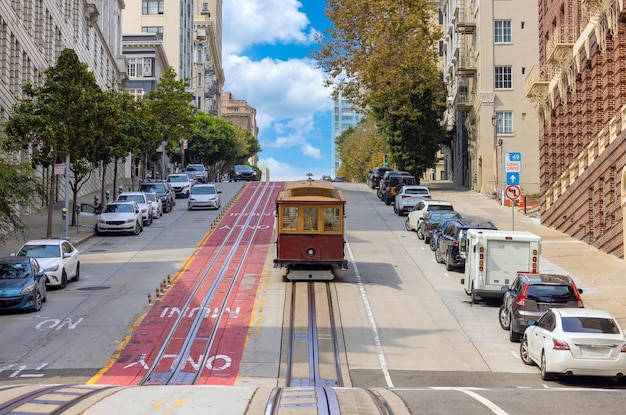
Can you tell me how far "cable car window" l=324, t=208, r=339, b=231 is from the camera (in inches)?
1142

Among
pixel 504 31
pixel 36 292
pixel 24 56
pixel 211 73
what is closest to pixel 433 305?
pixel 36 292

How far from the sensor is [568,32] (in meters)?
43.7

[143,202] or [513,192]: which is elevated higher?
[513,192]

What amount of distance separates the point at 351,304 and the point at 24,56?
115ft

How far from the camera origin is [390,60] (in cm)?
6669

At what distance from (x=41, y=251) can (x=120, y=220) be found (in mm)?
13731

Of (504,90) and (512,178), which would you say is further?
(504,90)

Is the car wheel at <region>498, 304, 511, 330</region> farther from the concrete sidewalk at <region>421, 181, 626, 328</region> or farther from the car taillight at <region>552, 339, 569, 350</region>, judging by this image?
the car taillight at <region>552, 339, 569, 350</region>

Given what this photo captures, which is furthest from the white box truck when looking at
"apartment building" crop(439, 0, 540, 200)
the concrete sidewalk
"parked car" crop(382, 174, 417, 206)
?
"apartment building" crop(439, 0, 540, 200)

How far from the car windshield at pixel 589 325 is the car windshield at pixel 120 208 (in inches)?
1153

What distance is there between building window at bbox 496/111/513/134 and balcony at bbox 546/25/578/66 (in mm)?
21237

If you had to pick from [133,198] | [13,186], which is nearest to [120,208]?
[133,198]

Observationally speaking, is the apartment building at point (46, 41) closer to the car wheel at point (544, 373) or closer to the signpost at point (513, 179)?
the signpost at point (513, 179)

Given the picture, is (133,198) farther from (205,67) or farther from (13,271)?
(205,67)
